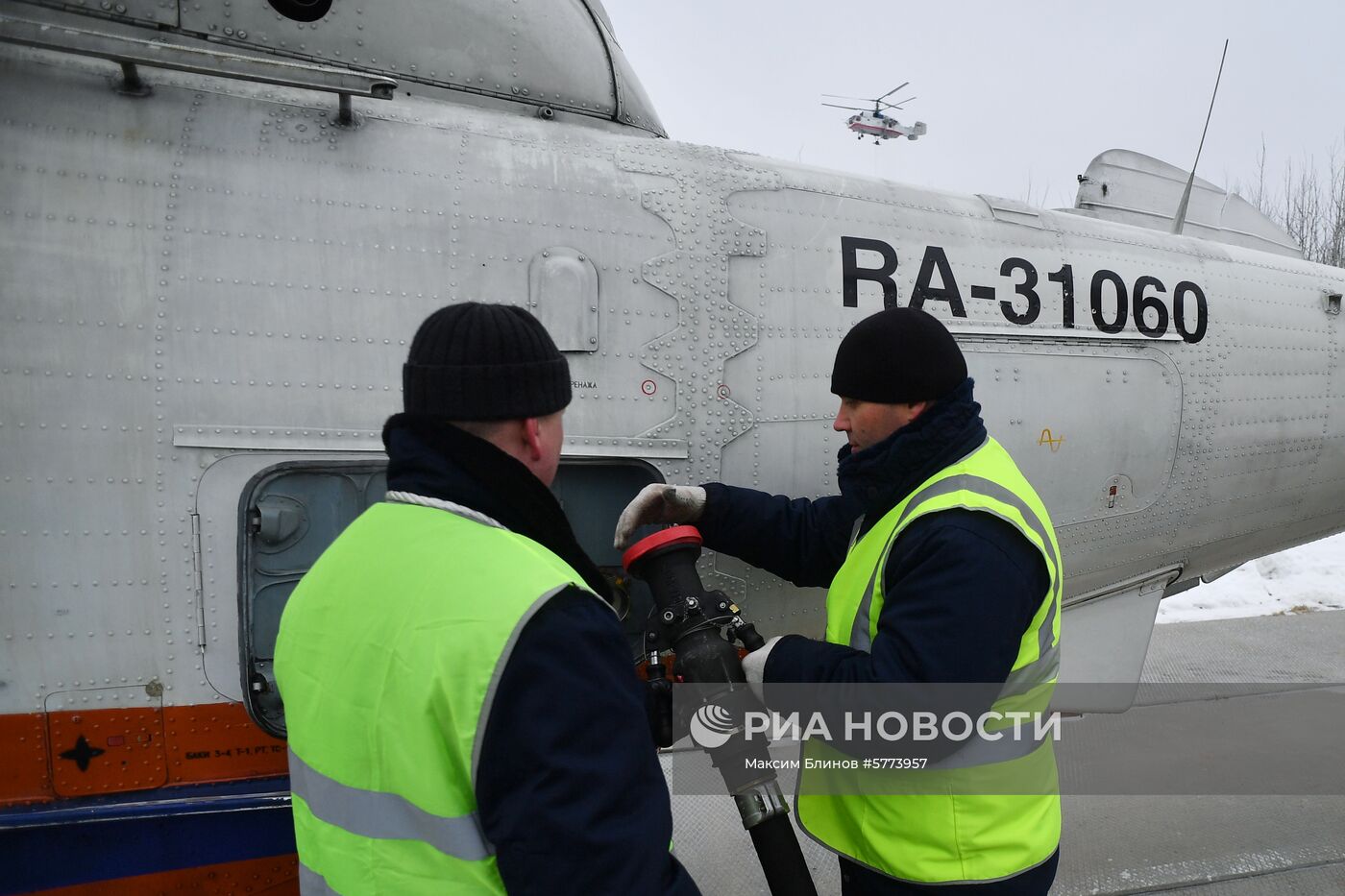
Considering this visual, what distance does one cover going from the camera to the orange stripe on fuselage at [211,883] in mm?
2236

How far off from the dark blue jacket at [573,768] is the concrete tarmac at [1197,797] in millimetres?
2662

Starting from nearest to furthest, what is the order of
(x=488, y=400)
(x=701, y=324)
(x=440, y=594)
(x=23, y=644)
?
(x=440, y=594), (x=488, y=400), (x=23, y=644), (x=701, y=324)

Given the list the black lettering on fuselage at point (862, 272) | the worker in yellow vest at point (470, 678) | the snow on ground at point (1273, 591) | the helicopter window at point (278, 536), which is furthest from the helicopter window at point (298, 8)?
the snow on ground at point (1273, 591)

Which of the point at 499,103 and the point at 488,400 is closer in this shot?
the point at 488,400

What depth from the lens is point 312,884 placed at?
1.47 metres

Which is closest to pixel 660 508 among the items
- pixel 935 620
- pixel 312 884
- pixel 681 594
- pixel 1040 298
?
pixel 681 594

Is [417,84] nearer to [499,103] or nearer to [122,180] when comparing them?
[499,103]

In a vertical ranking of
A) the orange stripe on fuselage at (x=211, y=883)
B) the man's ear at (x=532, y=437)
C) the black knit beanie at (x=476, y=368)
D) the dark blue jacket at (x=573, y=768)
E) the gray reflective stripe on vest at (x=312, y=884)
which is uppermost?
the black knit beanie at (x=476, y=368)

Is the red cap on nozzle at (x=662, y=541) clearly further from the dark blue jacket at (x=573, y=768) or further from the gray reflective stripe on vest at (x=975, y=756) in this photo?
the dark blue jacket at (x=573, y=768)

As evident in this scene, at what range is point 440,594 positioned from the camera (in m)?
1.22

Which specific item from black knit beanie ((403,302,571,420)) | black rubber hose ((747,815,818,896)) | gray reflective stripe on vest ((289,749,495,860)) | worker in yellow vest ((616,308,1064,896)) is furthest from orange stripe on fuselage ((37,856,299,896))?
black knit beanie ((403,302,571,420))

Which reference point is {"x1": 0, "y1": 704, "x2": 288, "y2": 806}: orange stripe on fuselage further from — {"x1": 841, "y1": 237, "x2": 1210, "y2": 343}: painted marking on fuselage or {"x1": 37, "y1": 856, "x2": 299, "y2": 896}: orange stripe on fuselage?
{"x1": 841, "y1": 237, "x2": 1210, "y2": 343}: painted marking on fuselage

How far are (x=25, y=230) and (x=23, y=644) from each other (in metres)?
1.02

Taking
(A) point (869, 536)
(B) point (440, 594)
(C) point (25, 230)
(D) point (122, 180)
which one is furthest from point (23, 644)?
(A) point (869, 536)
